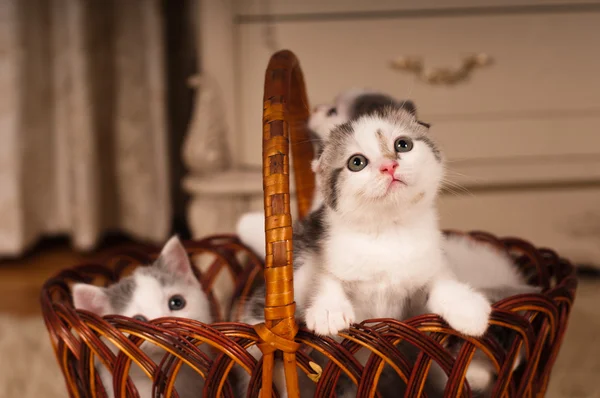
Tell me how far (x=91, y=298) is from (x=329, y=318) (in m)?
0.40

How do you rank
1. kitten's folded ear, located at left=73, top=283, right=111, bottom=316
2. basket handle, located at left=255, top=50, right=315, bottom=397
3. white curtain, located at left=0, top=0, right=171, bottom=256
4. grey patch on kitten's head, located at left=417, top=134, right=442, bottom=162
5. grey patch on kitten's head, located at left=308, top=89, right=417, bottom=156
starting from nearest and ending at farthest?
basket handle, located at left=255, top=50, right=315, bottom=397 < grey patch on kitten's head, located at left=417, top=134, right=442, bottom=162 < kitten's folded ear, located at left=73, top=283, right=111, bottom=316 < grey patch on kitten's head, located at left=308, top=89, right=417, bottom=156 < white curtain, located at left=0, top=0, right=171, bottom=256

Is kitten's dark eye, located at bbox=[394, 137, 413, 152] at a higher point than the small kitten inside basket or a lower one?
higher


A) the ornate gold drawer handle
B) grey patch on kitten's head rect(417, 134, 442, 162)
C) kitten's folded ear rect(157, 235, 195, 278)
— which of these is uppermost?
the ornate gold drawer handle

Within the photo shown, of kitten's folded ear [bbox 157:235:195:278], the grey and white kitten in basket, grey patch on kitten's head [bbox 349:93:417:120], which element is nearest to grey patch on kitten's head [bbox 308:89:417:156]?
grey patch on kitten's head [bbox 349:93:417:120]

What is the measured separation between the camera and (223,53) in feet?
4.80

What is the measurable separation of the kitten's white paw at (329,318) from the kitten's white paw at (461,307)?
4.1 inches

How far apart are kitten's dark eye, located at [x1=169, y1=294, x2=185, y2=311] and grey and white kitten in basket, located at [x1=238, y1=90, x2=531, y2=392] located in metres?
0.22

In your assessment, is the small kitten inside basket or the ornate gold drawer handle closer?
the small kitten inside basket

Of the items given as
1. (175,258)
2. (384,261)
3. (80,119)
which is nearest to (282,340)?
(384,261)

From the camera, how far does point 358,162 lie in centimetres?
69

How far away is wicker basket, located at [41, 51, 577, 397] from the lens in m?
0.63

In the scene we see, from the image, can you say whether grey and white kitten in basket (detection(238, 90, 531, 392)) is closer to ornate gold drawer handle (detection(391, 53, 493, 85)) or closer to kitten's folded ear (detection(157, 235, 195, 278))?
kitten's folded ear (detection(157, 235, 195, 278))

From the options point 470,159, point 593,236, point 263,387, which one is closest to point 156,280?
point 263,387

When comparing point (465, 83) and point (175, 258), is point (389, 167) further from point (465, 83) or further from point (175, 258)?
point (465, 83)
